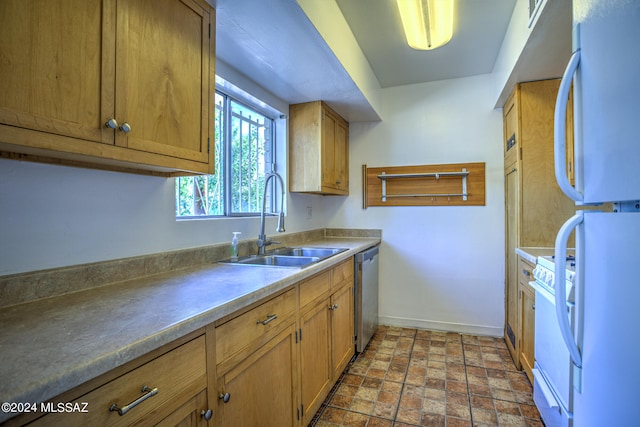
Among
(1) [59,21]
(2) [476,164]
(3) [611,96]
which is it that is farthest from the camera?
(2) [476,164]

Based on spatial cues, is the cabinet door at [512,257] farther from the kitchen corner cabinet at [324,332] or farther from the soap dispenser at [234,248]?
the soap dispenser at [234,248]

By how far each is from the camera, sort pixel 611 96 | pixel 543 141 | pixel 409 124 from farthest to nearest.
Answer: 1. pixel 409 124
2. pixel 543 141
3. pixel 611 96

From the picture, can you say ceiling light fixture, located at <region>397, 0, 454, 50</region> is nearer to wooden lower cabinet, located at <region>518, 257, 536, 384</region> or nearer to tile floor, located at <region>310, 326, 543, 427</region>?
wooden lower cabinet, located at <region>518, 257, 536, 384</region>

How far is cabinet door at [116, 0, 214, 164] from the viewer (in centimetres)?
105

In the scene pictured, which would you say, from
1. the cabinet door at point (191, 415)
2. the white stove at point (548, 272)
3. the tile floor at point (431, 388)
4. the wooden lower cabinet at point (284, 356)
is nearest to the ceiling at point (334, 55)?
the white stove at point (548, 272)

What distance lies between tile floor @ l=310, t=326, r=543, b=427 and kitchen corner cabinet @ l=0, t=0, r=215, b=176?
170 cm

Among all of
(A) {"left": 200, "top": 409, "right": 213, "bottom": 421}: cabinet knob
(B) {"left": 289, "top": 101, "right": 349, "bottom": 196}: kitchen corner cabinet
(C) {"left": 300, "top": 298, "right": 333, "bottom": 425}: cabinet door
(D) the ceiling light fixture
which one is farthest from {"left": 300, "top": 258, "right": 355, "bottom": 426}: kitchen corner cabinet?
(D) the ceiling light fixture

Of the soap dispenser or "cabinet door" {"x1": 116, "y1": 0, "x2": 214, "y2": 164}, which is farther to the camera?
the soap dispenser

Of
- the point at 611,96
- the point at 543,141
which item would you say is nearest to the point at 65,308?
the point at 611,96

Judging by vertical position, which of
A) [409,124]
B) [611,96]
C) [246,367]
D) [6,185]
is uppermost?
[409,124]

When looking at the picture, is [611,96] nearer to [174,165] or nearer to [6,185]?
[174,165]

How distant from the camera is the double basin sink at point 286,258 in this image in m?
1.98

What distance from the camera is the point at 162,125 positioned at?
118 centimetres

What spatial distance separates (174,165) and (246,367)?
0.83 m
